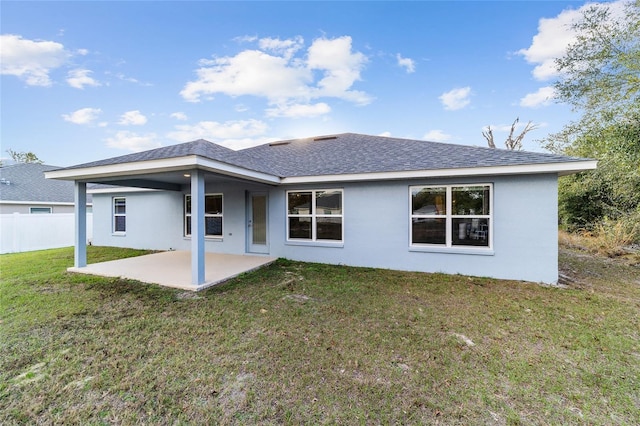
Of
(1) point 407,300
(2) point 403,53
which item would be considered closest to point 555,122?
(2) point 403,53

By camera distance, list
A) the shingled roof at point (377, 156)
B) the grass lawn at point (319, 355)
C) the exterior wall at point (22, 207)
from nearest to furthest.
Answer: the grass lawn at point (319, 355), the shingled roof at point (377, 156), the exterior wall at point (22, 207)

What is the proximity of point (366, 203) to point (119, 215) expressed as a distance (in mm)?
11144

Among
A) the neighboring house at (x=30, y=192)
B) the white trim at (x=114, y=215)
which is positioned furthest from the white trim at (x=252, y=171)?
the neighboring house at (x=30, y=192)

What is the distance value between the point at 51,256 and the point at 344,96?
48.4ft

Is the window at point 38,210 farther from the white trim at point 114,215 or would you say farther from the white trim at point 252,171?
the white trim at point 252,171

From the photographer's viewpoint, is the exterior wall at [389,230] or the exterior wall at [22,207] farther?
the exterior wall at [22,207]

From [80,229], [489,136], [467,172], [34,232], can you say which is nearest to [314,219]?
[467,172]

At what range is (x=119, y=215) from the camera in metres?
11.6

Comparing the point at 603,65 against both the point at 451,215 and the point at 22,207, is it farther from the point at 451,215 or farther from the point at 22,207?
the point at 22,207

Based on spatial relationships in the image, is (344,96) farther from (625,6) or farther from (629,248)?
(629,248)

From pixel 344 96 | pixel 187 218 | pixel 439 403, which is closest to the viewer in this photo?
pixel 439 403

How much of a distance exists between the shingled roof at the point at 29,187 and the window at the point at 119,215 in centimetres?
647

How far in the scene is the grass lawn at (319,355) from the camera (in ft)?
7.34

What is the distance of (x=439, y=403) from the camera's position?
2311 mm
